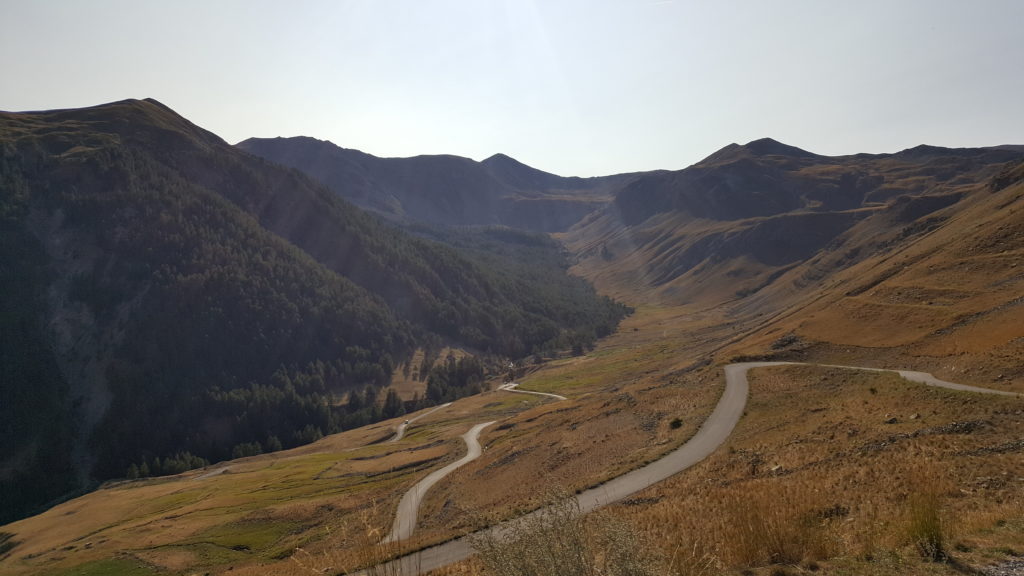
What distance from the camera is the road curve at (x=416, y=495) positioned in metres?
39.6

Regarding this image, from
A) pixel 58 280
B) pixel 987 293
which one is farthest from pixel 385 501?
pixel 58 280

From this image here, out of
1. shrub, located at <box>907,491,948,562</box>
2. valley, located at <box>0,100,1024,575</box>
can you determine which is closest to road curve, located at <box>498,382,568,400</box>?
valley, located at <box>0,100,1024,575</box>

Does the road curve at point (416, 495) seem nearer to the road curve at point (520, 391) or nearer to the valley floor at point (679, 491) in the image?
A: the valley floor at point (679, 491)

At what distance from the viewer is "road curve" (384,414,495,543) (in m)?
39.6

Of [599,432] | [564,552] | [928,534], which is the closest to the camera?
[564,552]

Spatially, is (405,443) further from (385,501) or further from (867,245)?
(867,245)

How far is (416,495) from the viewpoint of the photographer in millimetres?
47531

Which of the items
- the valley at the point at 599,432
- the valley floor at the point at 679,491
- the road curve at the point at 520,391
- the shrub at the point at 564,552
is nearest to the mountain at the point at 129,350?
the valley at the point at 599,432

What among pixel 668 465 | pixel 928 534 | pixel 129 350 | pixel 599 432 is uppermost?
pixel 928 534

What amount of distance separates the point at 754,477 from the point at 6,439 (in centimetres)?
18700

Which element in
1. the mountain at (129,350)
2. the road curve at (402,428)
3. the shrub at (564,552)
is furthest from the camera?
the mountain at (129,350)

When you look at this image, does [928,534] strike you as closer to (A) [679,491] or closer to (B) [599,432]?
(A) [679,491]

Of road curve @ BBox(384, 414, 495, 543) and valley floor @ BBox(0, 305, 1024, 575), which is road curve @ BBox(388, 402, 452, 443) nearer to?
valley floor @ BBox(0, 305, 1024, 575)

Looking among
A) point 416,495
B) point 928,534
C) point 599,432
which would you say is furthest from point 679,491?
point 416,495
